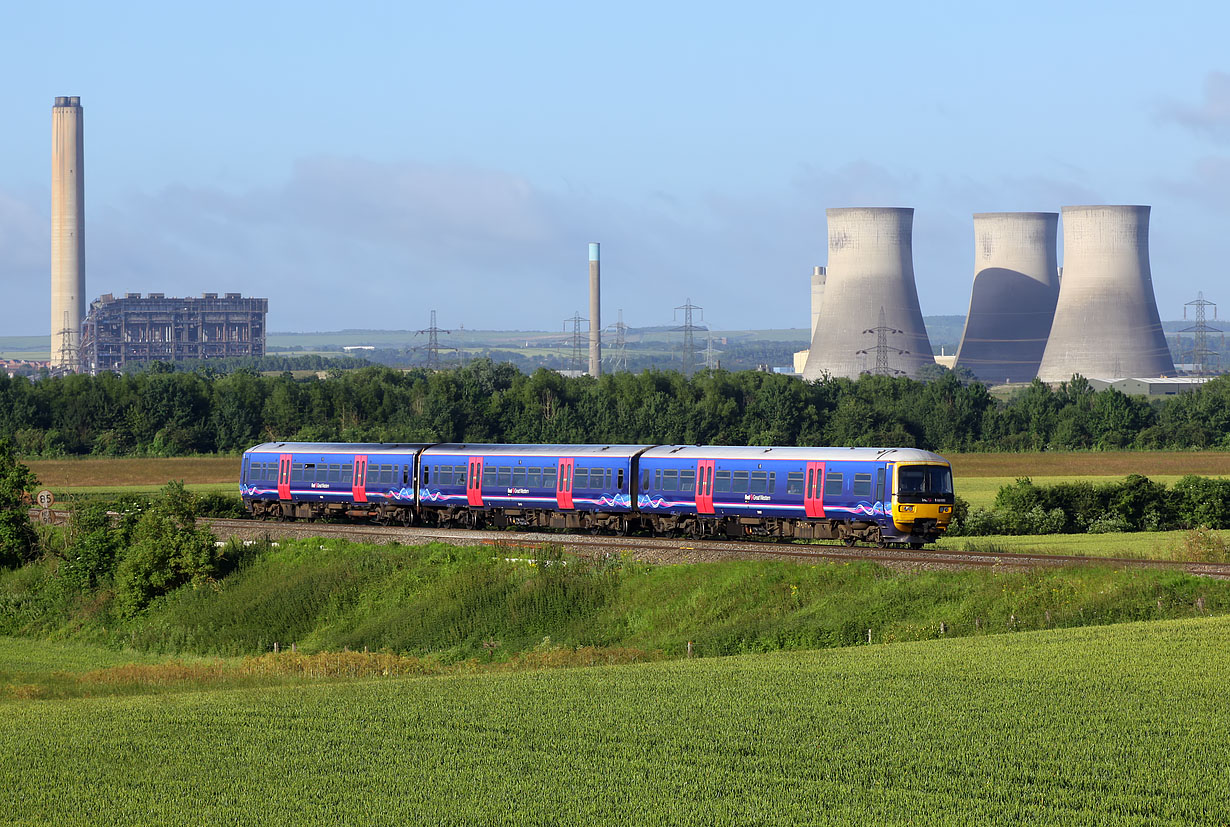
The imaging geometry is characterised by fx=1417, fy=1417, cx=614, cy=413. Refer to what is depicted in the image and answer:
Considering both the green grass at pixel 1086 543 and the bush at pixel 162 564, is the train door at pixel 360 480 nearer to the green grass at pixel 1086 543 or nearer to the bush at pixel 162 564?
the bush at pixel 162 564

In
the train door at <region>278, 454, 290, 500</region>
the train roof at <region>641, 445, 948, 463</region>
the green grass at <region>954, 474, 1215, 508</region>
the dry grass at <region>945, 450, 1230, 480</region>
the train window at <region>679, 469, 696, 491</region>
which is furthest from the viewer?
the dry grass at <region>945, 450, 1230, 480</region>

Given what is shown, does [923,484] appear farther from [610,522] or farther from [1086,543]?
[610,522]

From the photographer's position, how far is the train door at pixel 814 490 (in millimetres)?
30438

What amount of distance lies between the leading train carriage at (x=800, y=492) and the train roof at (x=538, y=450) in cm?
79

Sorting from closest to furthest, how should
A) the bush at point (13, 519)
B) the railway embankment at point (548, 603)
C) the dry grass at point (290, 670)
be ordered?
the dry grass at point (290, 670), the railway embankment at point (548, 603), the bush at point (13, 519)

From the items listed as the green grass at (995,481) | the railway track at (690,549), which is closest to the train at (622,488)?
the railway track at (690,549)

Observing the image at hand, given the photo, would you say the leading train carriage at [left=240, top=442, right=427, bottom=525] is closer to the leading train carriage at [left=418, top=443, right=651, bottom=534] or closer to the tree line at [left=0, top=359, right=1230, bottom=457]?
the leading train carriage at [left=418, top=443, right=651, bottom=534]

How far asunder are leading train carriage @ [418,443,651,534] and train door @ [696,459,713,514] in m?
1.88

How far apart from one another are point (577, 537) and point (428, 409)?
195 feet

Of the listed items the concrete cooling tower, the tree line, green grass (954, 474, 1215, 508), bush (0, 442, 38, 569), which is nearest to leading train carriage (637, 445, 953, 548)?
bush (0, 442, 38, 569)

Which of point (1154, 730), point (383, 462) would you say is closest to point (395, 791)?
point (1154, 730)

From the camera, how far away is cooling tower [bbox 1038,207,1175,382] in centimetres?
9938

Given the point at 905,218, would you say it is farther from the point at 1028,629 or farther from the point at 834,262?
the point at 1028,629

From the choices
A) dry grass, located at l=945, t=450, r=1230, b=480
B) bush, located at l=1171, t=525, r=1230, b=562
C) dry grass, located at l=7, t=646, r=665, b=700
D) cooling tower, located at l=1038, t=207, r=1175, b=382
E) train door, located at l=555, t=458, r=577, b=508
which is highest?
cooling tower, located at l=1038, t=207, r=1175, b=382
